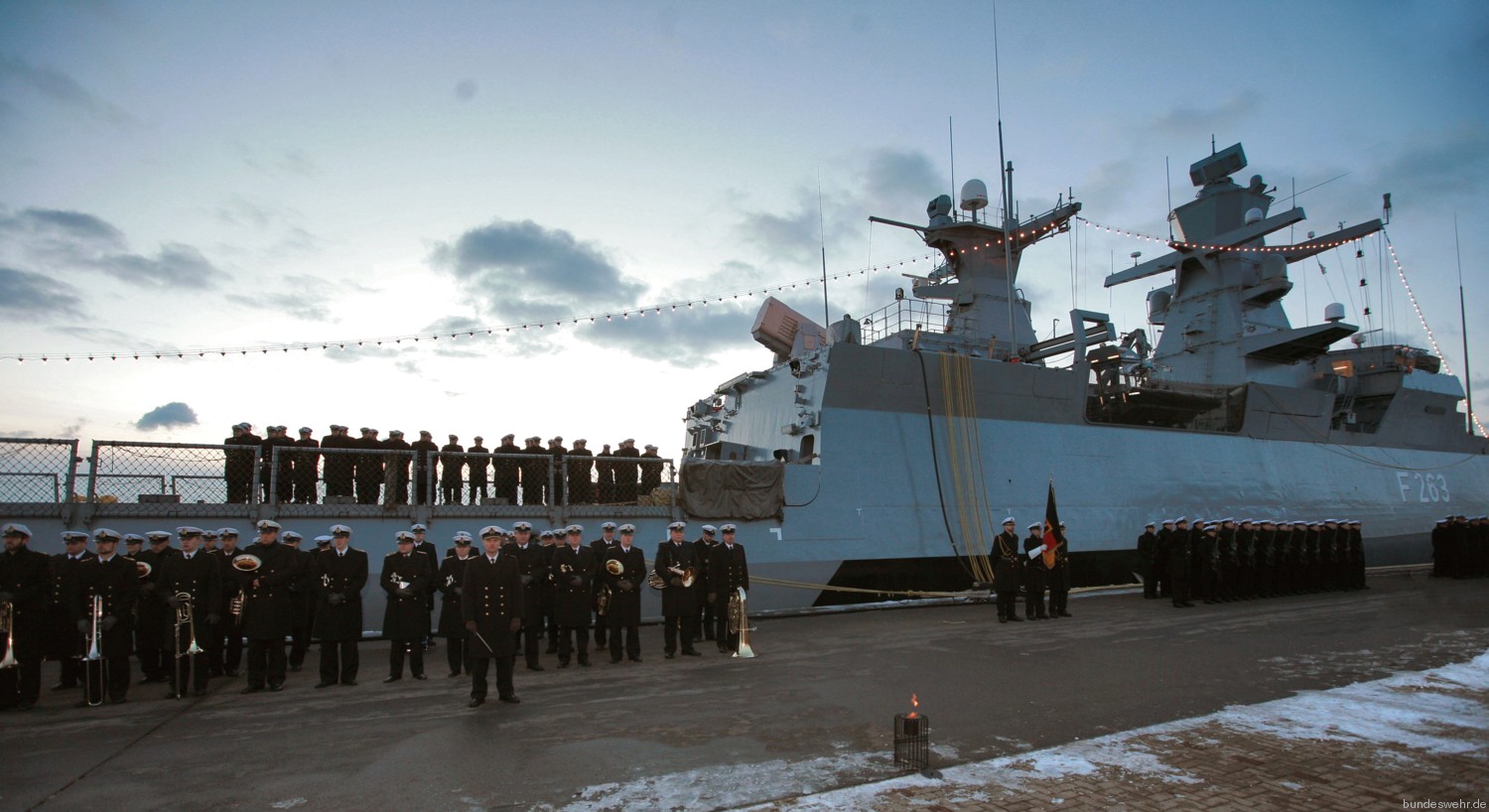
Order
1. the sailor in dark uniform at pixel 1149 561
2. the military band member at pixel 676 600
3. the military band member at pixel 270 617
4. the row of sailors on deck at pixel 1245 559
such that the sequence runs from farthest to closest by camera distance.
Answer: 1. the sailor in dark uniform at pixel 1149 561
2. the row of sailors on deck at pixel 1245 559
3. the military band member at pixel 676 600
4. the military band member at pixel 270 617

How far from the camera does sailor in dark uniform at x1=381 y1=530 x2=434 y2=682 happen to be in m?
8.09

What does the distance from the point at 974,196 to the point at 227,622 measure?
16796mm

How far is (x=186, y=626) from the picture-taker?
7.52 m

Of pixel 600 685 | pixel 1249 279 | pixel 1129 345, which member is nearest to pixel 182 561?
pixel 600 685

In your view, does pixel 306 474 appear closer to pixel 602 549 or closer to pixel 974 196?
pixel 602 549

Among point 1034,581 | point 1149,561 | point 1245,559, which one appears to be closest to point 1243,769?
point 1034,581

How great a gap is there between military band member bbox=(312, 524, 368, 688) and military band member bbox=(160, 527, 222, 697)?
0.89 m

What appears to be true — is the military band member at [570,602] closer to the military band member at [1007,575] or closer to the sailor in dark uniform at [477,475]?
the sailor in dark uniform at [477,475]

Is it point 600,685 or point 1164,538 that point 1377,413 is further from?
point 600,685

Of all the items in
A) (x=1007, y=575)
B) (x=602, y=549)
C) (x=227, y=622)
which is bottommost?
(x=1007, y=575)

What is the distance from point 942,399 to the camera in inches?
571

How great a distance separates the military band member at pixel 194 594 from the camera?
7461 mm

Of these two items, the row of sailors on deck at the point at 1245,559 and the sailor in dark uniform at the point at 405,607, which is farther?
the row of sailors on deck at the point at 1245,559

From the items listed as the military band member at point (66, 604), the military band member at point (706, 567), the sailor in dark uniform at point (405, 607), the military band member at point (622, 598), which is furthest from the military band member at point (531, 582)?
the military band member at point (66, 604)
